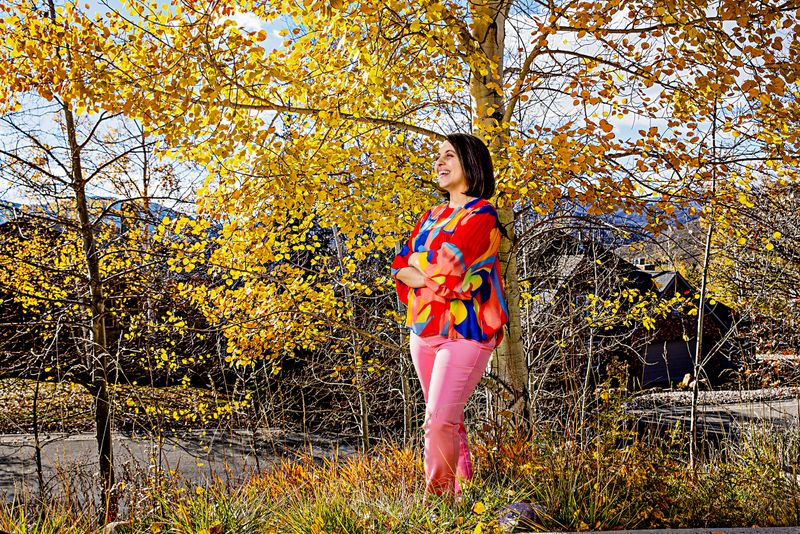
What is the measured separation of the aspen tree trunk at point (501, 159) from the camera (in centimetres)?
524

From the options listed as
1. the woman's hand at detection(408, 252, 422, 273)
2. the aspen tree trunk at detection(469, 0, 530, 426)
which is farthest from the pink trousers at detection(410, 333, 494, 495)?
the aspen tree trunk at detection(469, 0, 530, 426)

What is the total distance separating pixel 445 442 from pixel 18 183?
5074mm

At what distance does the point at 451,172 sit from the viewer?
3.67 m

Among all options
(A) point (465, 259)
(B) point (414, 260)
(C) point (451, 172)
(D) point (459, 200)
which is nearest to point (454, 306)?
(A) point (465, 259)

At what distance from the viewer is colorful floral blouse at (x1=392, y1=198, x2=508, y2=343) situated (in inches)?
133

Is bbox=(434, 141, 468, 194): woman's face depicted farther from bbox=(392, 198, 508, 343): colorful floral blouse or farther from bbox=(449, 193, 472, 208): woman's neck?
bbox=(392, 198, 508, 343): colorful floral blouse

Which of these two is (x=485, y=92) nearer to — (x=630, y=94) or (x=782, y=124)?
(x=630, y=94)

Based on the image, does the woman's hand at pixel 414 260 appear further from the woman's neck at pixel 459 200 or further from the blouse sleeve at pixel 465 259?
the woman's neck at pixel 459 200

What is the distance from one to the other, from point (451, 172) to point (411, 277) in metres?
0.61

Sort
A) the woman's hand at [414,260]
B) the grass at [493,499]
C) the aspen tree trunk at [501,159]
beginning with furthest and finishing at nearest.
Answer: the aspen tree trunk at [501,159]
the woman's hand at [414,260]
the grass at [493,499]

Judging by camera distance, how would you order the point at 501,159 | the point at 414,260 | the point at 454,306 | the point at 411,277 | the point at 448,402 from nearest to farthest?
the point at 448,402, the point at 454,306, the point at 411,277, the point at 414,260, the point at 501,159

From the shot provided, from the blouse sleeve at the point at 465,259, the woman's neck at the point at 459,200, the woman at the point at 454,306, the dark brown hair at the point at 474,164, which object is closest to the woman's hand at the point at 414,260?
the woman at the point at 454,306

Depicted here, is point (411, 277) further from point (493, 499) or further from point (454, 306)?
point (493, 499)

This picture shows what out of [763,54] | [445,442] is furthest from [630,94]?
[445,442]
